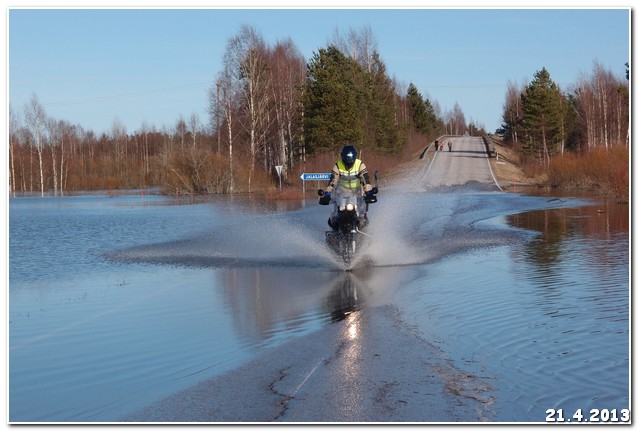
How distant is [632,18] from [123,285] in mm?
10410

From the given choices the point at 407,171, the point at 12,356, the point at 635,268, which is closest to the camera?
the point at 12,356

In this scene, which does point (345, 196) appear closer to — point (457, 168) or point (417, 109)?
point (457, 168)

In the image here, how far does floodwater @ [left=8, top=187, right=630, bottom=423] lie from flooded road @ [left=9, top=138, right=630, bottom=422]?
40mm

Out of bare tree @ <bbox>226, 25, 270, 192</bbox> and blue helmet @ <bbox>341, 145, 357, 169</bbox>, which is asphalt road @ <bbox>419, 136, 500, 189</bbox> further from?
blue helmet @ <bbox>341, 145, 357, 169</bbox>

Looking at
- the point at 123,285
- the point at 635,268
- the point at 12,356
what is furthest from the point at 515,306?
the point at 123,285

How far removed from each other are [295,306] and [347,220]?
404 cm

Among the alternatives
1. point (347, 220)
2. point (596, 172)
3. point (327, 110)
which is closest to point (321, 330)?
point (347, 220)

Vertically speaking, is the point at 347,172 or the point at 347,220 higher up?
the point at 347,172

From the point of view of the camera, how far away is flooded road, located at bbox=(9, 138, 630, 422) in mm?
6941

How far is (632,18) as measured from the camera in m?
11.1

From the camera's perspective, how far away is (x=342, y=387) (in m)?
7.16

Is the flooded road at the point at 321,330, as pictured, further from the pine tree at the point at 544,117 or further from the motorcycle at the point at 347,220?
the pine tree at the point at 544,117
